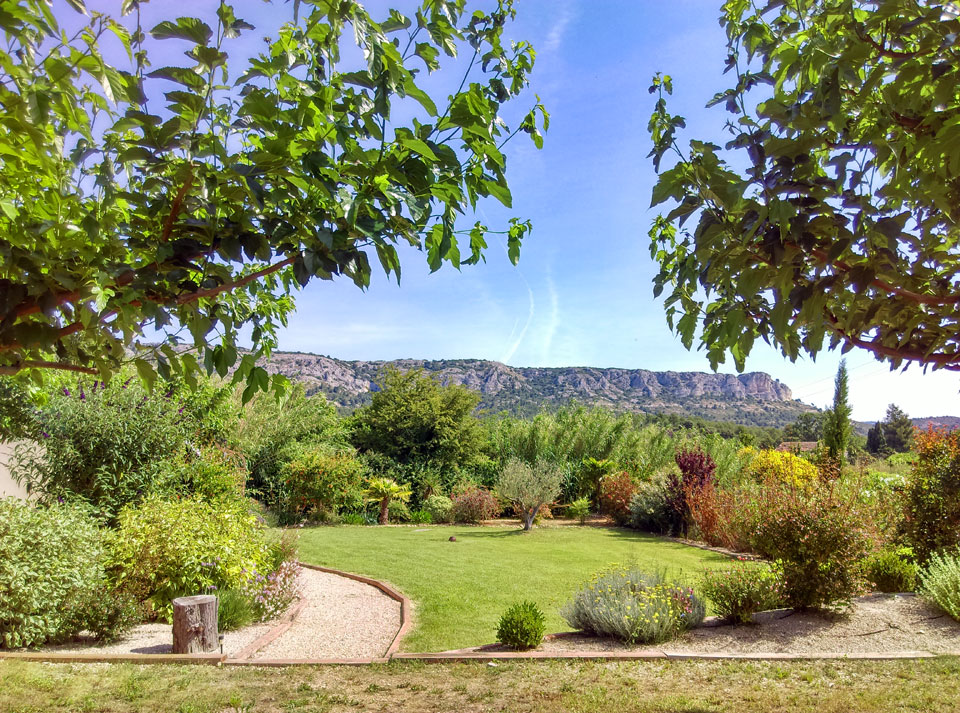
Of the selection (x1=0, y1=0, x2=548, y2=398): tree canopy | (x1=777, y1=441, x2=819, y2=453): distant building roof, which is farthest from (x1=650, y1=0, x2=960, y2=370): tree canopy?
(x1=777, y1=441, x2=819, y2=453): distant building roof

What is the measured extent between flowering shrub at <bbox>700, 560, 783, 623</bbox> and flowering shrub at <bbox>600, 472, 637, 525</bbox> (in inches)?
326

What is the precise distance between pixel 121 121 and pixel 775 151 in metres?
1.93

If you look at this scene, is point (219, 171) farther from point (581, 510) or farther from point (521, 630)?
point (581, 510)

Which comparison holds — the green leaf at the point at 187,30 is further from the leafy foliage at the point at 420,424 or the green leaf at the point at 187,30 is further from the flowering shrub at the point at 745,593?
the leafy foliage at the point at 420,424

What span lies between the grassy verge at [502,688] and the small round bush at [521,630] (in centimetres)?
29

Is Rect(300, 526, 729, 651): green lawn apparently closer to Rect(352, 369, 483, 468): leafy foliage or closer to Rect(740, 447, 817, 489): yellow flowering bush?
Rect(352, 369, 483, 468): leafy foliage

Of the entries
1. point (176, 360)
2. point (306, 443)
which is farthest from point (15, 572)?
point (306, 443)

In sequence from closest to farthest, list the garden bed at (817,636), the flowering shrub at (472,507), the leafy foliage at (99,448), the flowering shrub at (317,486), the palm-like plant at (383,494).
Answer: the garden bed at (817,636), the leafy foliage at (99,448), the flowering shrub at (317,486), the palm-like plant at (383,494), the flowering shrub at (472,507)

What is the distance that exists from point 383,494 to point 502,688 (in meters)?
11.2

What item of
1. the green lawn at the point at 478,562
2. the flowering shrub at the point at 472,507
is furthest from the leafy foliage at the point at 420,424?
the green lawn at the point at 478,562

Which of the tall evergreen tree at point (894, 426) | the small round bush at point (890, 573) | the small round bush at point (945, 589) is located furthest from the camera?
the tall evergreen tree at point (894, 426)

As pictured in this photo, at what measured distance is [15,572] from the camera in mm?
5012

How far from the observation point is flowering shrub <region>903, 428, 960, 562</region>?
7.48 metres

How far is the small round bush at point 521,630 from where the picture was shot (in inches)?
207
